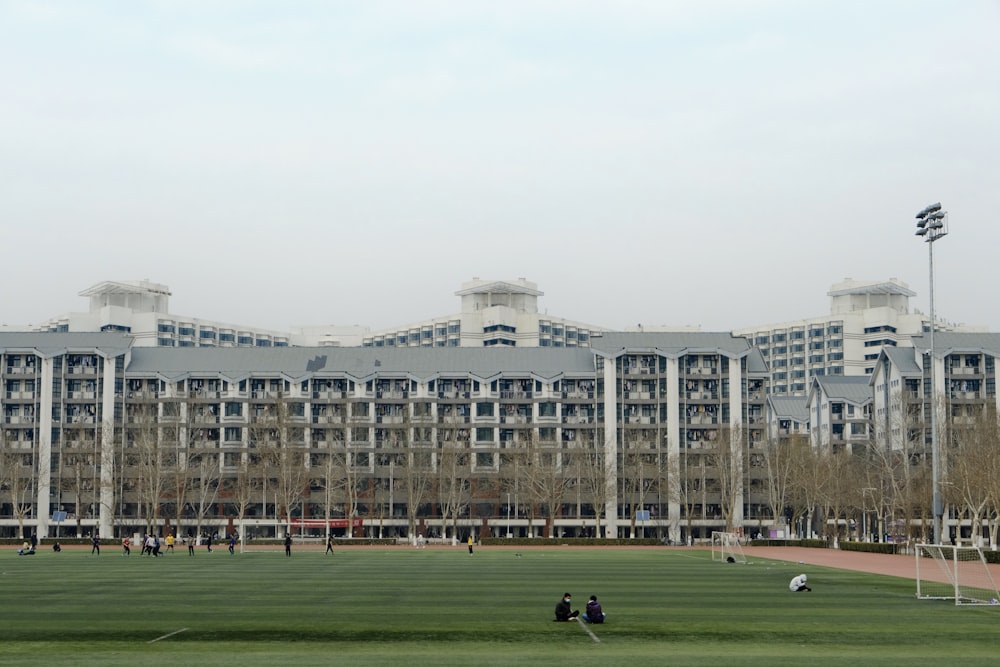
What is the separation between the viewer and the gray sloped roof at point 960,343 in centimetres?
17675

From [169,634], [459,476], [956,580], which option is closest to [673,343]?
[459,476]

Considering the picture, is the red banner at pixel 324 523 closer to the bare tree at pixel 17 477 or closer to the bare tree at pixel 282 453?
the bare tree at pixel 282 453

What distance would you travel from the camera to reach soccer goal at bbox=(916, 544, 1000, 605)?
44.8m

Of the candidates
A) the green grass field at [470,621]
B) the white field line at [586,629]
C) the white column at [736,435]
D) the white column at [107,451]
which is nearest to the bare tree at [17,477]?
the white column at [107,451]

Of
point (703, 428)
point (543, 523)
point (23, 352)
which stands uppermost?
point (23, 352)

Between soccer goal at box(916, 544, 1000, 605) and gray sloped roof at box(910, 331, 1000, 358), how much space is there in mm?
112145

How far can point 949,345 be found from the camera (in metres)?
178

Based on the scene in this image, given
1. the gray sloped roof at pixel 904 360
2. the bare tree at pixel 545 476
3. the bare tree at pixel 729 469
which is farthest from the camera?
the gray sloped roof at pixel 904 360

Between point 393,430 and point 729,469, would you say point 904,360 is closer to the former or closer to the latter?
point 729,469

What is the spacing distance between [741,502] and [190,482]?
7390 centimetres

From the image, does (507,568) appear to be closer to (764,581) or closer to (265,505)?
(764,581)

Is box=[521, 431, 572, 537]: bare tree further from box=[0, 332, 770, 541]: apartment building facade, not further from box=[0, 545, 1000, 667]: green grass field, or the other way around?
box=[0, 545, 1000, 667]: green grass field

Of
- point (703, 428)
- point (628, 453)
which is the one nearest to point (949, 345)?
point (703, 428)

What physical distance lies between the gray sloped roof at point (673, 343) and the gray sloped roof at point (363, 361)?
3.79m
